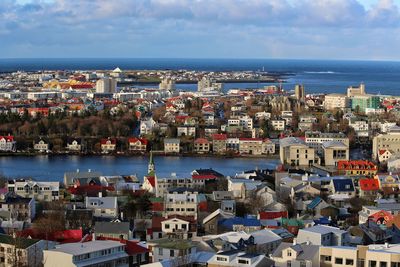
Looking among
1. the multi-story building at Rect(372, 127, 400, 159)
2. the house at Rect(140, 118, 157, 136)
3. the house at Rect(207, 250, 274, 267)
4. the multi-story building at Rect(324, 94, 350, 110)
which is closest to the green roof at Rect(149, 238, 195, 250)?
the house at Rect(207, 250, 274, 267)

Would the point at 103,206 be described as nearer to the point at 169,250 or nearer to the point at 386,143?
the point at 169,250

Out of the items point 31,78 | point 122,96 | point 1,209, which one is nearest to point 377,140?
point 1,209

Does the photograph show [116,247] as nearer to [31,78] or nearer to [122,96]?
[122,96]

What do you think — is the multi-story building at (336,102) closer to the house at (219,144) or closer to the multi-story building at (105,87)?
the house at (219,144)

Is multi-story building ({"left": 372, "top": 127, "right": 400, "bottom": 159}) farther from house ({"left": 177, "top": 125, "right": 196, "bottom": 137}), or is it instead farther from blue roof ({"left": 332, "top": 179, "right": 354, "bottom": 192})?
blue roof ({"left": 332, "top": 179, "right": 354, "bottom": 192})

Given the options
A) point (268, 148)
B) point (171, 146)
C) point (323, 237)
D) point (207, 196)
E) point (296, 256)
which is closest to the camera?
point (296, 256)

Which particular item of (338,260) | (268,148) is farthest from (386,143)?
(338,260)
